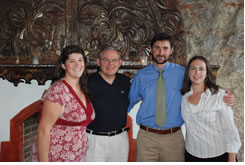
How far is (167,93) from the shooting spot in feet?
6.54

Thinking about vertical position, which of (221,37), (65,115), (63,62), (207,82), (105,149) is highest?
(221,37)

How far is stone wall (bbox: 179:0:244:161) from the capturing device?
2.88 metres

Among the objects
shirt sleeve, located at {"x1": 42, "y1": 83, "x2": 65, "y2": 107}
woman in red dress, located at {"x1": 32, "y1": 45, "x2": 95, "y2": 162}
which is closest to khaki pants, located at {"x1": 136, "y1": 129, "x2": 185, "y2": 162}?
woman in red dress, located at {"x1": 32, "y1": 45, "x2": 95, "y2": 162}

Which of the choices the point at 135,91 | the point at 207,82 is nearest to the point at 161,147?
the point at 135,91

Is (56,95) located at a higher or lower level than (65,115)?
higher

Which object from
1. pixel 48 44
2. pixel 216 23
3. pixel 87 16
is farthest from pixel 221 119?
pixel 48 44

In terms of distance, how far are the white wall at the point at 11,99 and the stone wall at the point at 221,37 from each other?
7.81ft

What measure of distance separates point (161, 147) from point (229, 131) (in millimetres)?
663

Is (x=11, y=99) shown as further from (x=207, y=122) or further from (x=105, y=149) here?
(x=207, y=122)

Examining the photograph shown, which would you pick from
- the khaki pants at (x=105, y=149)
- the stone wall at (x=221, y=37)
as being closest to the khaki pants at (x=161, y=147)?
the khaki pants at (x=105, y=149)

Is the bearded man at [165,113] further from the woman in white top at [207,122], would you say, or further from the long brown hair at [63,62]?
the long brown hair at [63,62]

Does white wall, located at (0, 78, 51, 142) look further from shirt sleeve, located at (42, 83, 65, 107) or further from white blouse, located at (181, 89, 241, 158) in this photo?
white blouse, located at (181, 89, 241, 158)

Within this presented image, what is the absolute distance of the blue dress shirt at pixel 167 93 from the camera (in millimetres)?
1968

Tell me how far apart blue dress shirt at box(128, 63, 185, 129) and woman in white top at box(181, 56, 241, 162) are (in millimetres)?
171
